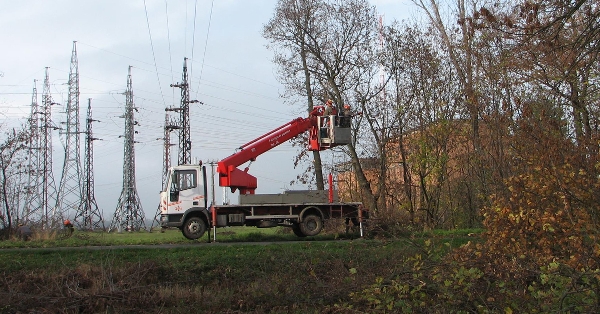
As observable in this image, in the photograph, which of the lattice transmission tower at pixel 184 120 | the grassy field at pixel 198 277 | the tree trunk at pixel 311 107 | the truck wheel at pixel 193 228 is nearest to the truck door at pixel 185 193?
the truck wheel at pixel 193 228

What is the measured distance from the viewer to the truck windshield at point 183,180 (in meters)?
21.1

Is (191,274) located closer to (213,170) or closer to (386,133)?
(213,170)

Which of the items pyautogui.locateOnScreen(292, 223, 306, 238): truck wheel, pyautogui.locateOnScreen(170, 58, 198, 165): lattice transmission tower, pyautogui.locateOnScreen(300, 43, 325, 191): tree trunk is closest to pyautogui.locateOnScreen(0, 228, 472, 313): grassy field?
pyautogui.locateOnScreen(292, 223, 306, 238): truck wheel

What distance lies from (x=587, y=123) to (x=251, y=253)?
1006 cm

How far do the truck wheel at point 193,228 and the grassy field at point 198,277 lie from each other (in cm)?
373

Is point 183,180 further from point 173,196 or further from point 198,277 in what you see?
point 198,277

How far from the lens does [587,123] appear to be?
17.1m

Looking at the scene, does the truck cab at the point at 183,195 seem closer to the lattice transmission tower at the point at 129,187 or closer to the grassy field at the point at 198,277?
the grassy field at the point at 198,277

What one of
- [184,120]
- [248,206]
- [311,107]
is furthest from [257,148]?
[184,120]

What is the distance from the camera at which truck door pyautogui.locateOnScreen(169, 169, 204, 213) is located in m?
21.0

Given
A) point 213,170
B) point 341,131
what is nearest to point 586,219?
point 341,131

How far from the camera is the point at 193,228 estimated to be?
2078 cm

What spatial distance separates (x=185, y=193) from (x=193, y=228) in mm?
1262

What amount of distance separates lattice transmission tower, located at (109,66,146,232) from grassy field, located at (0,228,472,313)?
41.7 m
